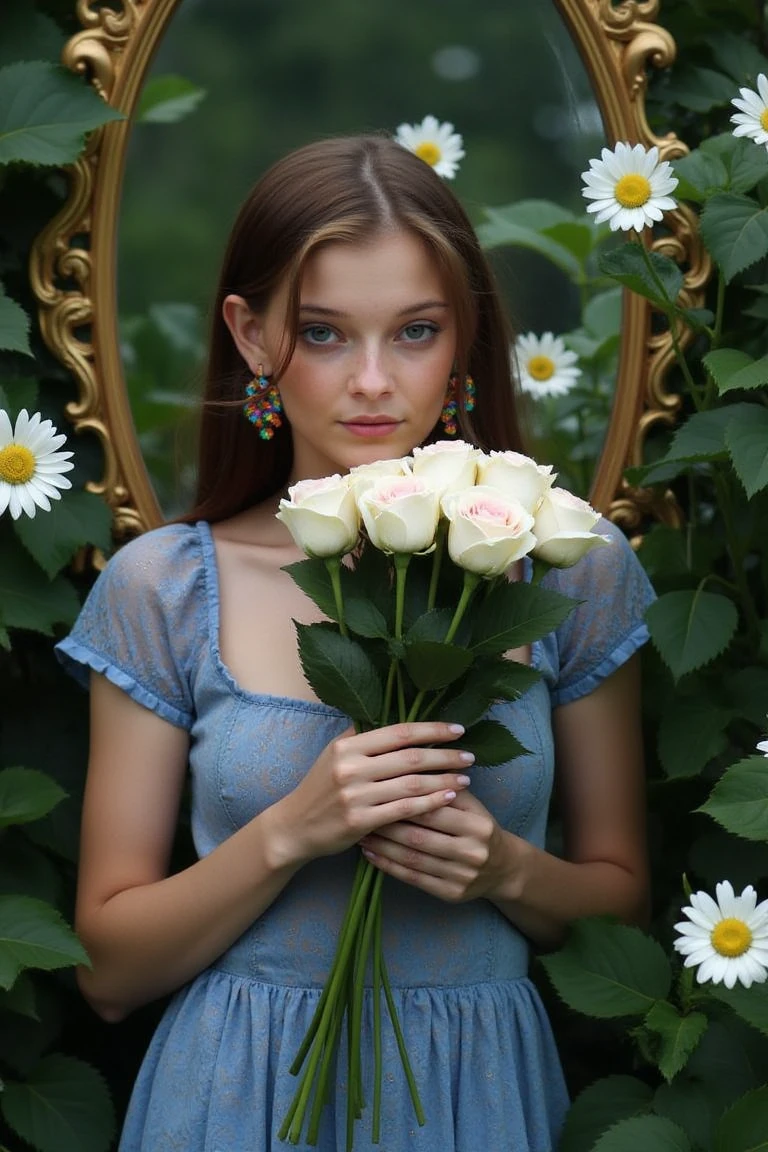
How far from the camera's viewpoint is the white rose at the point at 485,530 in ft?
3.92

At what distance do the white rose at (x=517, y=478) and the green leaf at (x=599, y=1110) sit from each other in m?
0.56

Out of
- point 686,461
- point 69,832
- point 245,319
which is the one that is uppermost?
point 245,319

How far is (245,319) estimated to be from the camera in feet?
5.10

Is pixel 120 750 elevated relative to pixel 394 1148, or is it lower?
elevated

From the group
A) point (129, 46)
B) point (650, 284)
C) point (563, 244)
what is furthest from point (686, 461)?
point (129, 46)

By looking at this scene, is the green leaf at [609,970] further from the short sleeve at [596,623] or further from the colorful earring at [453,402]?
the colorful earring at [453,402]

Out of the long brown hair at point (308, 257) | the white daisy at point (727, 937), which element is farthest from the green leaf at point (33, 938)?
the white daisy at point (727, 937)

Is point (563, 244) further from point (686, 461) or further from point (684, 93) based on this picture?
point (686, 461)

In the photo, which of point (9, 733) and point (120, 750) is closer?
point (120, 750)

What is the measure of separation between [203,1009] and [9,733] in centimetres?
42

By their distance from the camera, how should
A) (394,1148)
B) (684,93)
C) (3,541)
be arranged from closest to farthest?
1. (394,1148)
2. (3,541)
3. (684,93)

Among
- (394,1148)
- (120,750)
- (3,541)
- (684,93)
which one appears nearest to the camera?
(394,1148)

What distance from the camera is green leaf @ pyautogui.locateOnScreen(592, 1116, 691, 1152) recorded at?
132 cm

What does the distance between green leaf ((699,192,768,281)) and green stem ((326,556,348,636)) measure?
50cm
